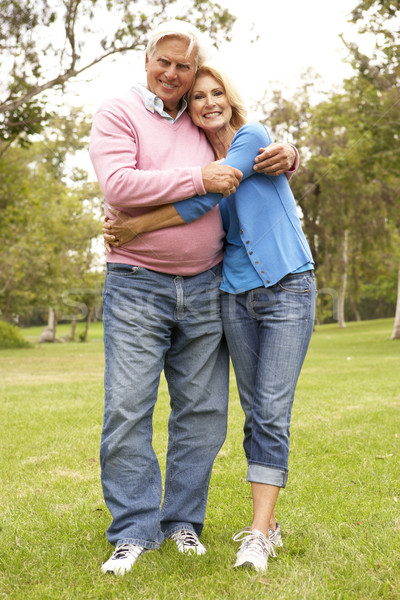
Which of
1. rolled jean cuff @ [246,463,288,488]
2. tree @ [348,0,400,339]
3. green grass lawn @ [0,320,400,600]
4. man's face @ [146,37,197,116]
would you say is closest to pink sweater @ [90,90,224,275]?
man's face @ [146,37,197,116]

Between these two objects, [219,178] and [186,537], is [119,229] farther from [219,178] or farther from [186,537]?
[186,537]

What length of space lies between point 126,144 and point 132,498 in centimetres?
148

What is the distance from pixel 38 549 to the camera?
273 centimetres

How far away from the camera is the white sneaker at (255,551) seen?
7.94 feet

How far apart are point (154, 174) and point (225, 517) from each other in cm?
180

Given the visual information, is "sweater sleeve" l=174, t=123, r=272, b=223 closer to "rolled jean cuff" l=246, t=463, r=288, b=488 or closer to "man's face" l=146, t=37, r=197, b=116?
"man's face" l=146, t=37, r=197, b=116

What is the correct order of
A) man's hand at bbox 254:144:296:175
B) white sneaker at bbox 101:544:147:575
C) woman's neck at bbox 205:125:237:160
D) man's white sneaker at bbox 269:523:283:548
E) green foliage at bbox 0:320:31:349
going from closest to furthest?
white sneaker at bbox 101:544:147:575 → man's hand at bbox 254:144:296:175 → man's white sneaker at bbox 269:523:283:548 → woman's neck at bbox 205:125:237:160 → green foliage at bbox 0:320:31:349

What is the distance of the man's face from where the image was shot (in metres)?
2.59

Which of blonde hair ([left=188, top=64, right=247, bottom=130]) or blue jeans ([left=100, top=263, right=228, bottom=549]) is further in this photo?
blonde hair ([left=188, top=64, right=247, bottom=130])

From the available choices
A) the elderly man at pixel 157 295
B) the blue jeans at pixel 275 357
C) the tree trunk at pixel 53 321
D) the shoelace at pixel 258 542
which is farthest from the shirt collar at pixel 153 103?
the tree trunk at pixel 53 321

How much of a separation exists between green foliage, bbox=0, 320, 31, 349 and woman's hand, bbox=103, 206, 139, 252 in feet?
Answer: 65.6

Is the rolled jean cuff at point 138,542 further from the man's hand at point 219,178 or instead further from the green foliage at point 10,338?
the green foliage at point 10,338

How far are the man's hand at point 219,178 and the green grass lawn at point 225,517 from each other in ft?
4.98

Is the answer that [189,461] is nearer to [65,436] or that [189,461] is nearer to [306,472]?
[306,472]
